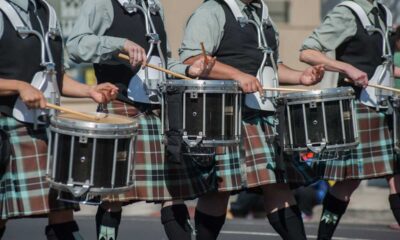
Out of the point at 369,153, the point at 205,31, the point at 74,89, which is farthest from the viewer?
the point at 369,153

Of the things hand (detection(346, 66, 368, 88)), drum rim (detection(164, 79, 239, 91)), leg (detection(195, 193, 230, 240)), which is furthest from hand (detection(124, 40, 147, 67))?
hand (detection(346, 66, 368, 88))

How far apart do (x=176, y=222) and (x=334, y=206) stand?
1462 millimetres

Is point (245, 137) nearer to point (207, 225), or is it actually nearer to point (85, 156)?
point (207, 225)

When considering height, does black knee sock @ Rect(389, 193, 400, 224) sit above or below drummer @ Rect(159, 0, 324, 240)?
below

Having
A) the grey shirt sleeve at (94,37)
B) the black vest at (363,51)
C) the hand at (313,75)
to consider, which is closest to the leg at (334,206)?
the black vest at (363,51)

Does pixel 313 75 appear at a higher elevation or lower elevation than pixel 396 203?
higher

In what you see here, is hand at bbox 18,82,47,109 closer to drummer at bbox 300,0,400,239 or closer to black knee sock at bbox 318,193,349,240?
drummer at bbox 300,0,400,239

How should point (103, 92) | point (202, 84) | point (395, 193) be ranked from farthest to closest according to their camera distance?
point (395, 193)
point (202, 84)
point (103, 92)

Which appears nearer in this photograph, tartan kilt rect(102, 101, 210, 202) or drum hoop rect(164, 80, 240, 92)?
drum hoop rect(164, 80, 240, 92)

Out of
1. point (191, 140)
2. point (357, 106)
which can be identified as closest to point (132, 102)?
point (191, 140)

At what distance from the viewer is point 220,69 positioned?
7.30 m

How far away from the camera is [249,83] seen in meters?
7.13

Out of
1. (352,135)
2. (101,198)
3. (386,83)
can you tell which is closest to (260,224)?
(386,83)

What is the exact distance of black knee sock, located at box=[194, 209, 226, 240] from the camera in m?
7.62
